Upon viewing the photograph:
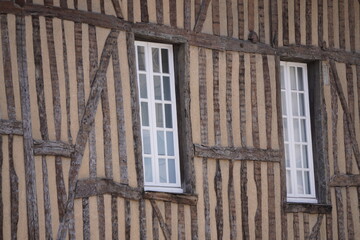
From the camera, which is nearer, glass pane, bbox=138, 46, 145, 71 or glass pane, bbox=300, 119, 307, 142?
glass pane, bbox=138, 46, 145, 71

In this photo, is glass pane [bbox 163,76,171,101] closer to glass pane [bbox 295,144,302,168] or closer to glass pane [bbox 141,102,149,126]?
glass pane [bbox 141,102,149,126]

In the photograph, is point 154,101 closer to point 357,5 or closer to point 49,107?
point 49,107

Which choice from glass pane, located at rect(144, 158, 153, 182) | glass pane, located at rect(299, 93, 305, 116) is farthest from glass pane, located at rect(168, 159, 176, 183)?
glass pane, located at rect(299, 93, 305, 116)

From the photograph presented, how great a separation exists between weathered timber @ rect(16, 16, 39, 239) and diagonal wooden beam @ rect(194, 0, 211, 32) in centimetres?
219

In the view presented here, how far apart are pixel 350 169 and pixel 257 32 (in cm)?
194

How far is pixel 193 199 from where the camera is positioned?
461 inches

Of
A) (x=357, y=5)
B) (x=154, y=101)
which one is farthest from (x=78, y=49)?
(x=357, y=5)

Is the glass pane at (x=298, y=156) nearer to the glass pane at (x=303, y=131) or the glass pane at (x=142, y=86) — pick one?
the glass pane at (x=303, y=131)

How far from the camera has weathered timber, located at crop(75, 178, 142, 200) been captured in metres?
10.8

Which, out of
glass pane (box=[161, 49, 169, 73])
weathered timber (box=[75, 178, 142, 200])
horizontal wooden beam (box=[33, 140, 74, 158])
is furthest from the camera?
glass pane (box=[161, 49, 169, 73])

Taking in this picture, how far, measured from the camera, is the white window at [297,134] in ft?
42.7

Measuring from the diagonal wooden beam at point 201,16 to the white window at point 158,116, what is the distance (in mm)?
363

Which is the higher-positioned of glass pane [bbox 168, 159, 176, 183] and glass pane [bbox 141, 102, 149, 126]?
glass pane [bbox 141, 102, 149, 126]

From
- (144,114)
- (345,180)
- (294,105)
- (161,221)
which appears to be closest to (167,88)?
(144,114)
